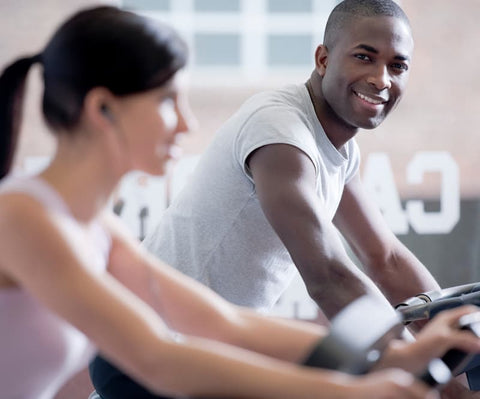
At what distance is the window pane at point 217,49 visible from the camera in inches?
194

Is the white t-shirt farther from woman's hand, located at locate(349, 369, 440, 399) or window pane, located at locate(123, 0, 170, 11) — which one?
window pane, located at locate(123, 0, 170, 11)

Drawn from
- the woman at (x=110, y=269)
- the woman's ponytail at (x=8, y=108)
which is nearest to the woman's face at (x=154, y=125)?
the woman at (x=110, y=269)

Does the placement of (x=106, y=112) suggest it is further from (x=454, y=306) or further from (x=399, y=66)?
(x=399, y=66)

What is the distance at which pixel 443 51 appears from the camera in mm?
5125

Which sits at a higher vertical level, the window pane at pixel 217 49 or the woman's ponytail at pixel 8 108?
the woman's ponytail at pixel 8 108

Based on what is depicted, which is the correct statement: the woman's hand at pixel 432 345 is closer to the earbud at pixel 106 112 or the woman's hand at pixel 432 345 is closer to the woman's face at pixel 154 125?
the woman's face at pixel 154 125

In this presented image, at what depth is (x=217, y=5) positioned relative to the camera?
194 inches

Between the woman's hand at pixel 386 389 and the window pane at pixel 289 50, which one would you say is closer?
the woman's hand at pixel 386 389

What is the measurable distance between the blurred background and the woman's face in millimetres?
3281

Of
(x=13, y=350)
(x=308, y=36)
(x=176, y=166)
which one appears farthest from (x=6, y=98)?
(x=308, y=36)

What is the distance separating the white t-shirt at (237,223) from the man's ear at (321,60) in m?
0.26

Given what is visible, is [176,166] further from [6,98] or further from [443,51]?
[6,98]

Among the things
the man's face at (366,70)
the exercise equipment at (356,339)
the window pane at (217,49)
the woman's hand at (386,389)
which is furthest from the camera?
the window pane at (217,49)

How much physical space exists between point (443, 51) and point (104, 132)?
3963mm
